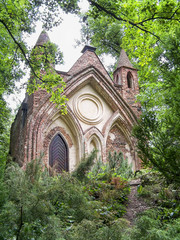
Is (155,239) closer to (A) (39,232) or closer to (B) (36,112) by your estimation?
(A) (39,232)

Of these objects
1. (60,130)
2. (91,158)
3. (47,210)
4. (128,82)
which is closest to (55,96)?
(91,158)

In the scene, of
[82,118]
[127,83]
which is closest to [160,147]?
[82,118]

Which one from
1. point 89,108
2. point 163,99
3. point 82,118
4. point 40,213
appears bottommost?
point 40,213

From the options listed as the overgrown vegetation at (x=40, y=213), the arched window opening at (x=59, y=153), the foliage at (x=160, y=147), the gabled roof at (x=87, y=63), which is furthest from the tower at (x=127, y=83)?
the overgrown vegetation at (x=40, y=213)

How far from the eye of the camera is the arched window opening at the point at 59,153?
12828mm

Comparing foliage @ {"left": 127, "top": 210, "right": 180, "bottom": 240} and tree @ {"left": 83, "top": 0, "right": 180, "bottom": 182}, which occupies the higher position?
tree @ {"left": 83, "top": 0, "right": 180, "bottom": 182}

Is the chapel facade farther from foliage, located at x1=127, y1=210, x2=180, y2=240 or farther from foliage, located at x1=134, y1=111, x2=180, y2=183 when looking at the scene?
foliage, located at x1=127, y1=210, x2=180, y2=240

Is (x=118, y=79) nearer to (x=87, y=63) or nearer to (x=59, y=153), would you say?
(x=87, y=63)

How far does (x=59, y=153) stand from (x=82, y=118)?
2262 millimetres

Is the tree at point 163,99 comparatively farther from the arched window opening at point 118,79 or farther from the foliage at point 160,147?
the arched window opening at point 118,79

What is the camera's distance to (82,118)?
13.7 meters

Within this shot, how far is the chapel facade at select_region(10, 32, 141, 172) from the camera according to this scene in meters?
12.3

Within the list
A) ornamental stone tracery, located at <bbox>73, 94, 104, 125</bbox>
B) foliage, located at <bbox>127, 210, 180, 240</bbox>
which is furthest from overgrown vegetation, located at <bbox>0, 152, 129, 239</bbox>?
ornamental stone tracery, located at <bbox>73, 94, 104, 125</bbox>

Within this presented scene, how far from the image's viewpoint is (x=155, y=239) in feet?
10.2
